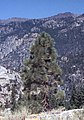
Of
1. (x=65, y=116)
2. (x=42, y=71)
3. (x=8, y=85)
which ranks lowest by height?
(x=8, y=85)

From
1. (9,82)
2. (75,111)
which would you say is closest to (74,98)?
(9,82)

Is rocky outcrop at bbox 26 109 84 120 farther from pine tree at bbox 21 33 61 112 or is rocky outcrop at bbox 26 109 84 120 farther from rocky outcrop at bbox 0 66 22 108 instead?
rocky outcrop at bbox 0 66 22 108

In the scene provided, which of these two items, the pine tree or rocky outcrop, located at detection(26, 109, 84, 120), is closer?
rocky outcrop, located at detection(26, 109, 84, 120)

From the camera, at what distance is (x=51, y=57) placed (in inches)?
1281

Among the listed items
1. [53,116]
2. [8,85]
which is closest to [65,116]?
[53,116]

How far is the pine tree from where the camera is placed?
3228 cm

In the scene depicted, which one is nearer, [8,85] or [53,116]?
[53,116]

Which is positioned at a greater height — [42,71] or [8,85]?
A: [42,71]

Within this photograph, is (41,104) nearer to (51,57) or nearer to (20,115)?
(51,57)

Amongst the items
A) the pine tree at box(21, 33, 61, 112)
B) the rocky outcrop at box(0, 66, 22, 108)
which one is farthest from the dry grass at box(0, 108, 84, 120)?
the rocky outcrop at box(0, 66, 22, 108)

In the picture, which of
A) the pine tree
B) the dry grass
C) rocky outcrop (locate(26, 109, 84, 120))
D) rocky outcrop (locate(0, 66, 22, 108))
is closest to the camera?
the dry grass

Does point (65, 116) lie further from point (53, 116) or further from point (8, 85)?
point (8, 85)

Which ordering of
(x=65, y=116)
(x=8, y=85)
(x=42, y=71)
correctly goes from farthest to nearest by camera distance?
1. (x=8, y=85)
2. (x=42, y=71)
3. (x=65, y=116)

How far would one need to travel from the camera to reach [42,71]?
3222 cm
